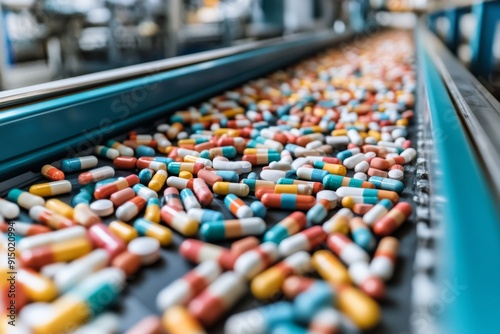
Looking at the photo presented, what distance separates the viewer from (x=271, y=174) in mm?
1817

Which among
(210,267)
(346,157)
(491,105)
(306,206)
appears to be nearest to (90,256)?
(210,267)

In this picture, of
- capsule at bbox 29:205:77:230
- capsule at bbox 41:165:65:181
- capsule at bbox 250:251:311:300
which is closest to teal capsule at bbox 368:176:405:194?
capsule at bbox 250:251:311:300

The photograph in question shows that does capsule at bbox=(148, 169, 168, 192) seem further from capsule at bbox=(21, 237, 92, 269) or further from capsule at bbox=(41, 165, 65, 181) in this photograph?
capsule at bbox=(21, 237, 92, 269)

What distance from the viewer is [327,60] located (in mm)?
6441

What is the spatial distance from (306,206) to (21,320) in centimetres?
96

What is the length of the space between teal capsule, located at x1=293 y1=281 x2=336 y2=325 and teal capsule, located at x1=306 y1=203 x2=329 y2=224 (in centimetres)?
45

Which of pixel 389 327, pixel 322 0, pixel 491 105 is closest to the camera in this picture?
pixel 389 327

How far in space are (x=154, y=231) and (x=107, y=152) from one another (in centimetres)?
91

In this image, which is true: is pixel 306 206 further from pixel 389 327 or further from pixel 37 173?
pixel 37 173

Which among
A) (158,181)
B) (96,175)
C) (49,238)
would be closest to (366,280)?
(49,238)

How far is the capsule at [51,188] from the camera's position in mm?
1621

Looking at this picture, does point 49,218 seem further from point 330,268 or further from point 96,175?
point 330,268

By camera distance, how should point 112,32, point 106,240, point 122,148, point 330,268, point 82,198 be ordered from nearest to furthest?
point 330,268
point 106,240
point 82,198
point 122,148
point 112,32

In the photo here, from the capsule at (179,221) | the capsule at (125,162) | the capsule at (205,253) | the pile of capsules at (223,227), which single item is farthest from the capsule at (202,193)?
the capsule at (125,162)
